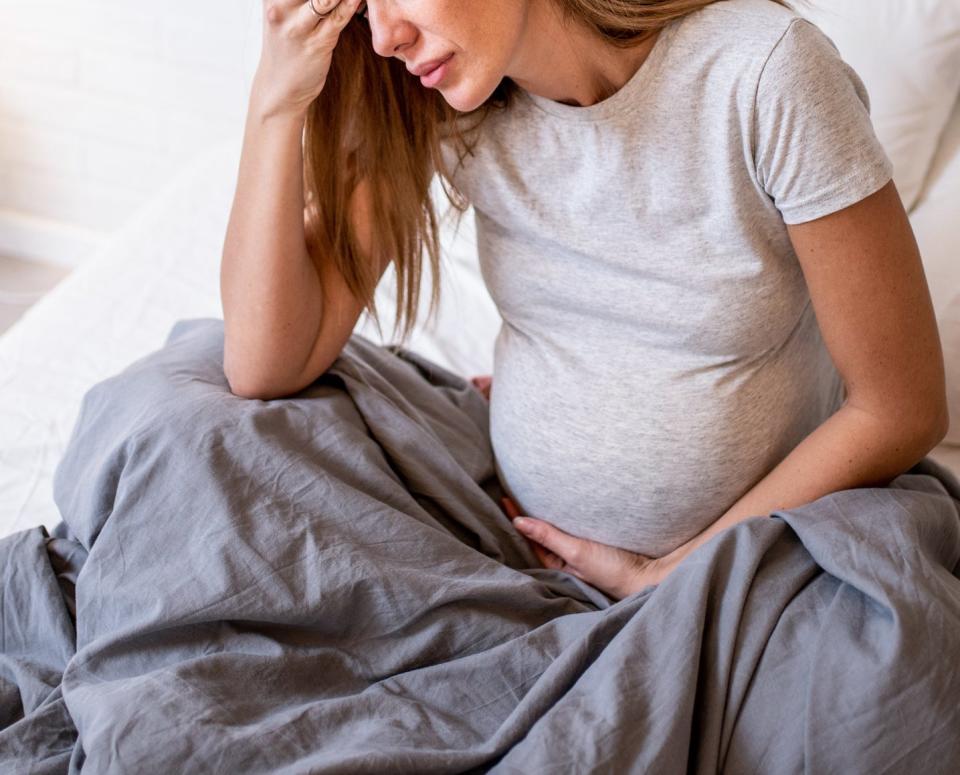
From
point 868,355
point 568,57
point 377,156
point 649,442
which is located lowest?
point 649,442

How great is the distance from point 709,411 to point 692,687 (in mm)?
305

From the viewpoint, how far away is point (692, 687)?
88 cm

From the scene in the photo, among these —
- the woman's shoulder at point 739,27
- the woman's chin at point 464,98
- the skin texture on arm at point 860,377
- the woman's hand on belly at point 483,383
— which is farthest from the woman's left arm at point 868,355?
the woman's hand on belly at point 483,383

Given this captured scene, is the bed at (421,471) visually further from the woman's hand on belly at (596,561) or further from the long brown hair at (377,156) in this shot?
the long brown hair at (377,156)

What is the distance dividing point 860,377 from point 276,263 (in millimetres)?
562

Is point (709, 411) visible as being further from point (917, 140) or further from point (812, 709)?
point (917, 140)

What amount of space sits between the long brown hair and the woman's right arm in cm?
2

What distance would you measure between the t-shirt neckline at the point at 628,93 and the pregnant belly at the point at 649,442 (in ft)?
0.80

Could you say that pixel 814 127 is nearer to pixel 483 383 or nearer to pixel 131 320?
pixel 483 383

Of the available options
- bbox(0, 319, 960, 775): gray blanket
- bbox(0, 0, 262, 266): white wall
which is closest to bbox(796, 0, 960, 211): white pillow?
bbox(0, 319, 960, 775): gray blanket

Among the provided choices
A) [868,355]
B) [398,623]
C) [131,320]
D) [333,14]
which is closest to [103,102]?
[131,320]

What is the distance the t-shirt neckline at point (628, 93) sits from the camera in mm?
1022

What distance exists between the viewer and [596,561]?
3.80ft

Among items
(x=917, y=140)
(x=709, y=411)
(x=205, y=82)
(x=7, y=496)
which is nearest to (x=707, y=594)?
(x=709, y=411)
